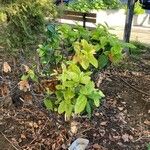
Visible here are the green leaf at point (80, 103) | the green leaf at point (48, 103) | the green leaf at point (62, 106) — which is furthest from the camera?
the green leaf at point (48, 103)

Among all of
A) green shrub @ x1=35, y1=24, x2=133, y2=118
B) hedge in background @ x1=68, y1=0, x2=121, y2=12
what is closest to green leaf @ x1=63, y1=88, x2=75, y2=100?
green shrub @ x1=35, y1=24, x2=133, y2=118

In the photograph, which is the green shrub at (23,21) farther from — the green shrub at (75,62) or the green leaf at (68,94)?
the green leaf at (68,94)

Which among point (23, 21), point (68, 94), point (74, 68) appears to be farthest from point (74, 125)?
point (23, 21)

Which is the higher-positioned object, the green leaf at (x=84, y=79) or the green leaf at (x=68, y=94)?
the green leaf at (x=84, y=79)

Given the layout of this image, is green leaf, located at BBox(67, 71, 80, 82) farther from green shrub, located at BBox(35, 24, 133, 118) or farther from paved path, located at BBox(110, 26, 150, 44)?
paved path, located at BBox(110, 26, 150, 44)

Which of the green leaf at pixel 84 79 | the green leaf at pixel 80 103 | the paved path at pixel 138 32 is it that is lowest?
the paved path at pixel 138 32

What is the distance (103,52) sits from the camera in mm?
4391

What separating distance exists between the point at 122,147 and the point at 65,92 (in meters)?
1.18

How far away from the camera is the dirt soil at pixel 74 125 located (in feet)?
14.4

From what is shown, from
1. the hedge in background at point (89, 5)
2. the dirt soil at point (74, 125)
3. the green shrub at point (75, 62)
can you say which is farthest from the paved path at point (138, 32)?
the green shrub at point (75, 62)

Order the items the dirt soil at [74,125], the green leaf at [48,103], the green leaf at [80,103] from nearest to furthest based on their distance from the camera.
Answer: the green leaf at [80,103], the green leaf at [48,103], the dirt soil at [74,125]

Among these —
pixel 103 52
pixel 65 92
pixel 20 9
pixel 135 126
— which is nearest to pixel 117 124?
pixel 135 126

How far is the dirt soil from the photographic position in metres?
4.39

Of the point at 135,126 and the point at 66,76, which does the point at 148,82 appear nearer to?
the point at 135,126
